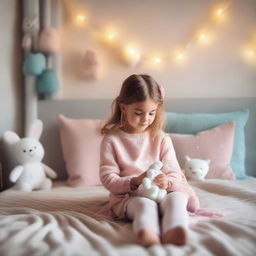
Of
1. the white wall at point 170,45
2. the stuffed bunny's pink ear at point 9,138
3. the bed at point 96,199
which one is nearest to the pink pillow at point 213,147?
the bed at point 96,199

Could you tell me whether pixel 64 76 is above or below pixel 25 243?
above

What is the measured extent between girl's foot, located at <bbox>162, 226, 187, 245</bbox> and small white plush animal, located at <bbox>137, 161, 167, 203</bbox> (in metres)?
0.19

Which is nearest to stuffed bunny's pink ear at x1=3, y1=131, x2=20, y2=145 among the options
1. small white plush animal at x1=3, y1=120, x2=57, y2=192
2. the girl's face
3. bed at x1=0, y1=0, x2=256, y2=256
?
small white plush animal at x1=3, y1=120, x2=57, y2=192

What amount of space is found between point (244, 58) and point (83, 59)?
0.97 m

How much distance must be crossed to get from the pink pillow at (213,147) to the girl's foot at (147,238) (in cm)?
89

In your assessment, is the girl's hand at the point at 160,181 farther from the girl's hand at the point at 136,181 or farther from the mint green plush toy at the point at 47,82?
the mint green plush toy at the point at 47,82

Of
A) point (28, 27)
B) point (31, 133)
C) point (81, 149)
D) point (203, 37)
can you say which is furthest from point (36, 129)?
point (203, 37)

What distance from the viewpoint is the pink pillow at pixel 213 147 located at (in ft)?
5.75

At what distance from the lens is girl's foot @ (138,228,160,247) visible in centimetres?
89

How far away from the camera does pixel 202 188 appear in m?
1.59

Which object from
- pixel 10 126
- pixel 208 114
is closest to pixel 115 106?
pixel 208 114

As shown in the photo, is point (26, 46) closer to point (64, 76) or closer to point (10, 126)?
point (64, 76)

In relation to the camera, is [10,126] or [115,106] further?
[10,126]

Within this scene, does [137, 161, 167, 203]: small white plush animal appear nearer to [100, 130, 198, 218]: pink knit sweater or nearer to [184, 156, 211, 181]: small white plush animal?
[100, 130, 198, 218]: pink knit sweater
